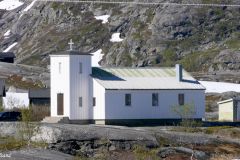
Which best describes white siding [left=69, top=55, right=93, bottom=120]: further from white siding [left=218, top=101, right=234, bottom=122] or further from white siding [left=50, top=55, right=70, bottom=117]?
white siding [left=218, top=101, right=234, bottom=122]

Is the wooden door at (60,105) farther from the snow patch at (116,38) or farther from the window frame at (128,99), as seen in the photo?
the snow patch at (116,38)

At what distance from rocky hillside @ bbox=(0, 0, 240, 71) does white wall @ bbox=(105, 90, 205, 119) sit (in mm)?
68348

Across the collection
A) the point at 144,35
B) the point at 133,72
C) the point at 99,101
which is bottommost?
the point at 99,101

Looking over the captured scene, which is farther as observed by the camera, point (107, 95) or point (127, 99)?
point (127, 99)

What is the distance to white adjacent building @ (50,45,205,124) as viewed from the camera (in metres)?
67.8

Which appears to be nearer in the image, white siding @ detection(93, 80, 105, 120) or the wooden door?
white siding @ detection(93, 80, 105, 120)

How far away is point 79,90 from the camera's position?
68688mm

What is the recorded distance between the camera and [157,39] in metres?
154

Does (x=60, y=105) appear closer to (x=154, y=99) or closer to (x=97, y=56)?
(x=154, y=99)

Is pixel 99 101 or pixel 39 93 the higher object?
pixel 39 93

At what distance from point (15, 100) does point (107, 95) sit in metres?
14.1

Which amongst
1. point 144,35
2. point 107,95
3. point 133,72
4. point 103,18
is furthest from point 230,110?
point 103,18

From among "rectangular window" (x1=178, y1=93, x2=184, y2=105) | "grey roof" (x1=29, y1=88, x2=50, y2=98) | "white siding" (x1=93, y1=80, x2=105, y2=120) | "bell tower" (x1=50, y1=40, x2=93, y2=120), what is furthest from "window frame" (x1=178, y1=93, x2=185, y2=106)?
"grey roof" (x1=29, y1=88, x2=50, y2=98)

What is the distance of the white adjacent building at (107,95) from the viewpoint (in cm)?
6781
